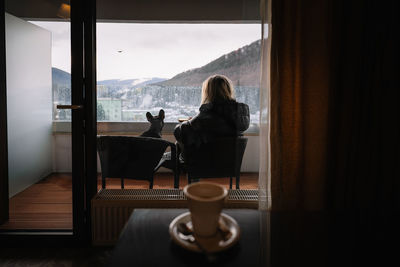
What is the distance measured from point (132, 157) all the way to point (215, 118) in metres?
0.63

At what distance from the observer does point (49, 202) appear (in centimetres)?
194

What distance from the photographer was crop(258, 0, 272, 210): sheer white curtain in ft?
4.90

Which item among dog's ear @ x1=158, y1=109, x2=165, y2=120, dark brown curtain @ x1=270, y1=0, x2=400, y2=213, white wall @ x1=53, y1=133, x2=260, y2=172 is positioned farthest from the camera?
dog's ear @ x1=158, y1=109, x2=165, y2=120

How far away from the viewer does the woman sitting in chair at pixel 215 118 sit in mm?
1827

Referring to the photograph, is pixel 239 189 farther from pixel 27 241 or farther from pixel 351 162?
pixel 27 241

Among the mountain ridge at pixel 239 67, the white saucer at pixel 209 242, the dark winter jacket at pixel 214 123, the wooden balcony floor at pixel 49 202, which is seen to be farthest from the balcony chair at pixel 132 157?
the white saucer at pixel 209 242

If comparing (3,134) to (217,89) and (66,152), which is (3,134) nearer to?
(66,152)

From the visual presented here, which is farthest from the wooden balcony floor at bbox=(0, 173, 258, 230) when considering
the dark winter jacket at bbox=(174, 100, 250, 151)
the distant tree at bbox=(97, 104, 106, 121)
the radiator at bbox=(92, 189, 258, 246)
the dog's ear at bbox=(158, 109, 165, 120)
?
the dog's ear at bbox=(158, 109, 165, 120)

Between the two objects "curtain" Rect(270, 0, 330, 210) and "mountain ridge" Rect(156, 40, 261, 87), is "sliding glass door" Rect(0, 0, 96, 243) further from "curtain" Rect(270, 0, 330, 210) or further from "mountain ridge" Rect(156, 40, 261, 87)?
"curtain" Rect(270, 0, 330, 210)

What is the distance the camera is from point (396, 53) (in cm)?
143

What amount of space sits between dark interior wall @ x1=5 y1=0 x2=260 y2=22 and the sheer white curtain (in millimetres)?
201

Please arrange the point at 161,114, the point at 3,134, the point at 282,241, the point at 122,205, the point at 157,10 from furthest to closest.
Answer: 1. the point at 157,10
2. the point at 161,114
3. the point at 3,134
4. the point at 122,205
5. the point at 282,241

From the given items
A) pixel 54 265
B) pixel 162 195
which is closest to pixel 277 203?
pixel 162 195

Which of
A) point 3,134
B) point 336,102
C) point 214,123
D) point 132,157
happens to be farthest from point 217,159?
point 3,134
